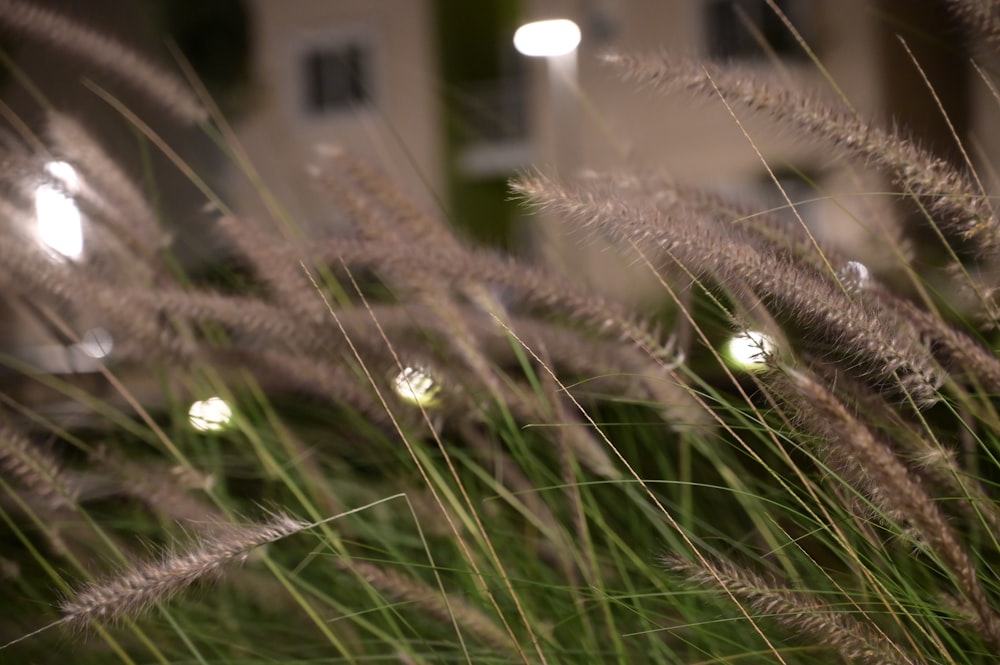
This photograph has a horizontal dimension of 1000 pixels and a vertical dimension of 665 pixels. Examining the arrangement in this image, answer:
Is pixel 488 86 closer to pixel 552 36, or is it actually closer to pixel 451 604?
pixel 552 36

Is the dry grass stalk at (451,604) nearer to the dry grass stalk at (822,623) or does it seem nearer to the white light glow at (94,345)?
the dry grass stalk at (822,623)

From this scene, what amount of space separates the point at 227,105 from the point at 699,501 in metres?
4.59

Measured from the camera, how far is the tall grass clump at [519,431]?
20.2 inches

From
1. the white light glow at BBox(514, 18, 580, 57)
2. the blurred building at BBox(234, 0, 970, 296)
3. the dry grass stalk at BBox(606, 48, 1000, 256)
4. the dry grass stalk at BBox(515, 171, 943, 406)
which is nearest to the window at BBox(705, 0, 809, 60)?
the blurred building at BBox(234, 0, 970, 296)

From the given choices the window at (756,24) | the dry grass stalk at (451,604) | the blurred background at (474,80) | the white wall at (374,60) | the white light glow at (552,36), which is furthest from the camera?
the white wall at (374,60)

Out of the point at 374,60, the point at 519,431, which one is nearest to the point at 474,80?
the point at 374,60

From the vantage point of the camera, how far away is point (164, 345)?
943 mm

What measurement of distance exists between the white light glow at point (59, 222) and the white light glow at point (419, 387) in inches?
17.0

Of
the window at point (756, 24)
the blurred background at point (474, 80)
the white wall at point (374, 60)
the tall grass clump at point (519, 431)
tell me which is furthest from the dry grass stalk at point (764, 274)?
the white wall at point (374, 60)

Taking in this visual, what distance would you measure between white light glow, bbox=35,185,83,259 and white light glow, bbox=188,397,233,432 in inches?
8.8

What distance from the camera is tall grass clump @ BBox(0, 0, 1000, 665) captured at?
20.2 inches

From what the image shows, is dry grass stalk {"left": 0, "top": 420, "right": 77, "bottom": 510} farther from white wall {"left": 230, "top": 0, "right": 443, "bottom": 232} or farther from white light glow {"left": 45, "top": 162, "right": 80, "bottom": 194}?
white wall {"left": 230, "top": 0, "right": 443, "bottom": 232}

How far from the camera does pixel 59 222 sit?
1080 mm

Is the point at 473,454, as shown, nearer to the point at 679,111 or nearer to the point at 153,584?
the point at 153,584
